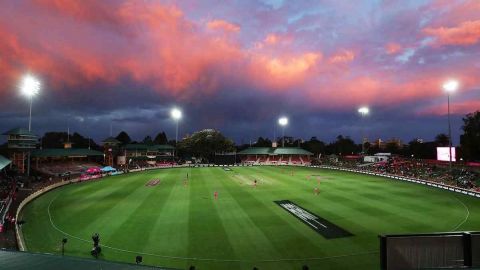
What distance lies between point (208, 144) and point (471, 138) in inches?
3404

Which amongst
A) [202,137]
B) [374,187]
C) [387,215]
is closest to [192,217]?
[387,215]

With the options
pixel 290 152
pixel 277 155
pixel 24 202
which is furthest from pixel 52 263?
pixel 277 155

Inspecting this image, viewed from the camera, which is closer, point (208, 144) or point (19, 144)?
point (19, 144)

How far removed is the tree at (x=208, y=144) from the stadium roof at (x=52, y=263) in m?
115

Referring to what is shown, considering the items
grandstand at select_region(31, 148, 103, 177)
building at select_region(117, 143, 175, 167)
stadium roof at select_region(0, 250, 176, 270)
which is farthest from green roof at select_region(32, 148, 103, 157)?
stadium roof at select_region(0, 250, 176, 270)

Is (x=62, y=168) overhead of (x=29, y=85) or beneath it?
beneath

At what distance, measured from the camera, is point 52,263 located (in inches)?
383

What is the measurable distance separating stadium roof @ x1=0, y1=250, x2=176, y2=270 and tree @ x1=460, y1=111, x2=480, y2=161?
90495 mm

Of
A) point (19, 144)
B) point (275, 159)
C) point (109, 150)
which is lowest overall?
point (275, 159)

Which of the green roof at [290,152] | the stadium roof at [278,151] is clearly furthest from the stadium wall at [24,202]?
the green roof at [290,152]

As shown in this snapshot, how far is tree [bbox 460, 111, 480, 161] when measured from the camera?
76.7 metres

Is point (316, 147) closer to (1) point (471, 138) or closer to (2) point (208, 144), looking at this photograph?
(2) point (208, 144)

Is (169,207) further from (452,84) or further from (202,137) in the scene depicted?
(202,137)

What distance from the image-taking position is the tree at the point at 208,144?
418 ft
